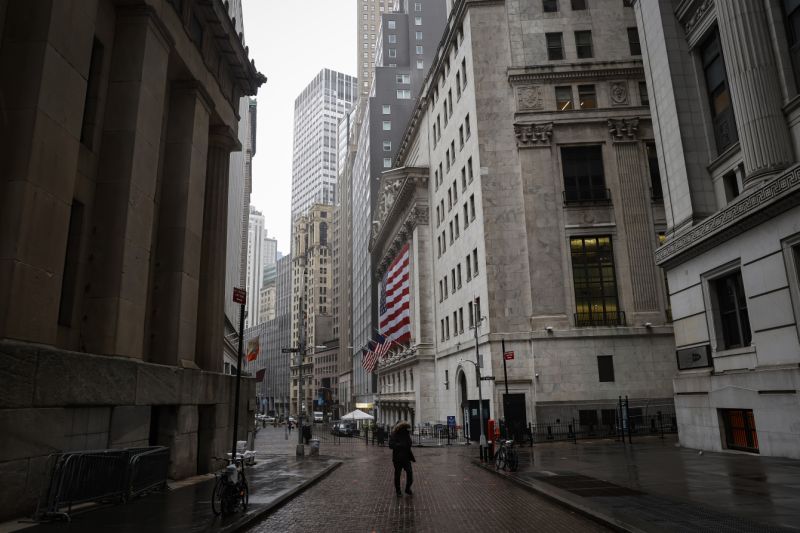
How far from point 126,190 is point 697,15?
26.0m

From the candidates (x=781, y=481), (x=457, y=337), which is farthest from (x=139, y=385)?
(x=457, y=337)

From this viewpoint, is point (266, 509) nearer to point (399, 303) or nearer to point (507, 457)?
point (507, 457)

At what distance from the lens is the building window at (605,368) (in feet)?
130

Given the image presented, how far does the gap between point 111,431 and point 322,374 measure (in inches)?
6707

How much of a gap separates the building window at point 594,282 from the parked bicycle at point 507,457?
2172 centimetres

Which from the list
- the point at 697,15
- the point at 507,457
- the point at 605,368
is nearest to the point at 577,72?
the point at 697,15

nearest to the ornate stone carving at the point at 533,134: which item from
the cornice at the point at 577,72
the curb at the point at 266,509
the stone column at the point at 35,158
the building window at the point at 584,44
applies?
the cornice at the point at 577,72

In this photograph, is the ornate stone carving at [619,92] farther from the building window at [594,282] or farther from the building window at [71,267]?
the building window at [71,267]

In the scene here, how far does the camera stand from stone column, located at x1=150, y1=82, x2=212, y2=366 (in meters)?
19.6

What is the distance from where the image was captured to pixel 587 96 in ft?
146

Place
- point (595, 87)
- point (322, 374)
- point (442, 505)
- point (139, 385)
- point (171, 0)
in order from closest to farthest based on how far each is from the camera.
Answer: point (442, 505) < point (139, 385) < point (171, 0) < point (595, 87) < point (322, 374)

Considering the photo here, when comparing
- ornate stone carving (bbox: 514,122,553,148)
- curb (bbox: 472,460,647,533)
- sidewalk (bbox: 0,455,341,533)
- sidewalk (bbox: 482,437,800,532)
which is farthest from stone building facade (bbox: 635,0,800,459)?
sidewalk (bbox: 0,455,341,533)

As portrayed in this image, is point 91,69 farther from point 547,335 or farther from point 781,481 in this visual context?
point 547,335

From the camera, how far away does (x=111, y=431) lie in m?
14.3
